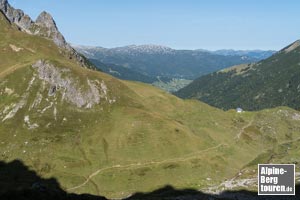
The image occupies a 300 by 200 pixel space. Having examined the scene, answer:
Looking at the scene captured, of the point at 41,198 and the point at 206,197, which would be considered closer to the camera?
the point at 41,198

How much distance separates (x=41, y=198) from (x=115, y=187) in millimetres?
97838

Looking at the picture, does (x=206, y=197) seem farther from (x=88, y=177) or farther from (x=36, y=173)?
(x=36, y=173)

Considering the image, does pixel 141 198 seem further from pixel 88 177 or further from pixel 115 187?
pixel 88 177

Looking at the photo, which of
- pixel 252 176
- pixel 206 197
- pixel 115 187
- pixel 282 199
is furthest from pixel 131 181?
pixel 282 199

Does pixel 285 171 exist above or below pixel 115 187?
above

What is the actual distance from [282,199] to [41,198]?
7836 centimetres

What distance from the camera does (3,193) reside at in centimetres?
8700

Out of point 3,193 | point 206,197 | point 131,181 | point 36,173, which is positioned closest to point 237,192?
point 206,197

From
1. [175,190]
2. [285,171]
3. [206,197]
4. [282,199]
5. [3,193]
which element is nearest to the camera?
[3,193]

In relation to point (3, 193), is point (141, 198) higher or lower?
lower

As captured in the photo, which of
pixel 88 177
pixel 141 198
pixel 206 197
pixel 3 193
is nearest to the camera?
pixel 3 193

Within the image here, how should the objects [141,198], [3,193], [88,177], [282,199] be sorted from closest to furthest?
[3,193] → [282,199] → [141,198] → [88,177]

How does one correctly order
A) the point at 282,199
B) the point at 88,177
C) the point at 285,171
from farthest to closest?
the point at 88,177 < the point at 282,199 < the point at 285,171

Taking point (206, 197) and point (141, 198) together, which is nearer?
point (206, 197)
